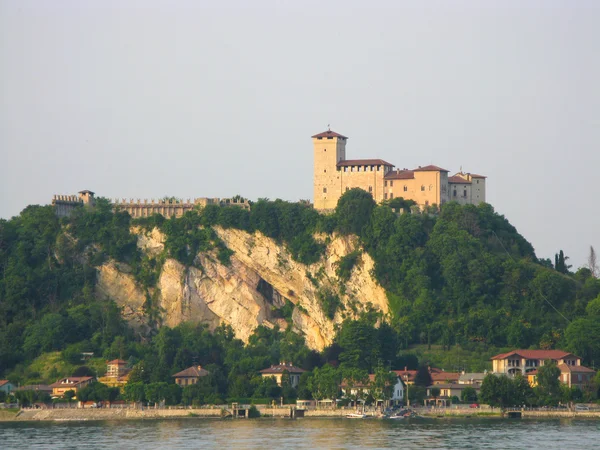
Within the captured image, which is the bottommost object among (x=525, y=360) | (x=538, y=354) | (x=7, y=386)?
(x=7, y=386)

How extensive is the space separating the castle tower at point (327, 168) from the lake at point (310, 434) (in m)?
25.3

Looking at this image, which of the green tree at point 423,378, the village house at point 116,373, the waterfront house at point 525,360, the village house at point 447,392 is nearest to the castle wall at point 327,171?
the green tree at point 423,378

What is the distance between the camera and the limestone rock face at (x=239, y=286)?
10956 centimetres

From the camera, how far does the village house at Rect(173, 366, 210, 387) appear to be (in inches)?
3903

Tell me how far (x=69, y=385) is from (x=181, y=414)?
10.0 meters

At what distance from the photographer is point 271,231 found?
111188mm

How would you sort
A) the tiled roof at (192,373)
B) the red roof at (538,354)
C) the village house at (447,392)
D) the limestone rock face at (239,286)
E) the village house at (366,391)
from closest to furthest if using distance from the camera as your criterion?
the village house at (366,391) → the village house at (447,392) → the red roof at (538,354) → the tiled roof at (192,373) → the limestone rock face at (239,286)

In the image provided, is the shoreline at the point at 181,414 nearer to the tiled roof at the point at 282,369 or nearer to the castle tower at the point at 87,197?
the tiled roof at the point at 282,369

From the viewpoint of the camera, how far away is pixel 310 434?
7875 centimetres

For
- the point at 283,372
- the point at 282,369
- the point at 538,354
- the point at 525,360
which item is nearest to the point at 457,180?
the point at 538,354

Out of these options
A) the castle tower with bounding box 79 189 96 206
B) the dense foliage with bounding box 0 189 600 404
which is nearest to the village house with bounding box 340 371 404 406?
the dense foliage with bounding box 0 189 600 404

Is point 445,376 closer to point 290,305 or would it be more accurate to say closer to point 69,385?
point 290,305

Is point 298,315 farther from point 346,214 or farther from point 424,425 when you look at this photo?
point 424,425

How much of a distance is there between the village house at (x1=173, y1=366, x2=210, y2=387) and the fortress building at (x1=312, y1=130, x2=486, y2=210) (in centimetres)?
1872
